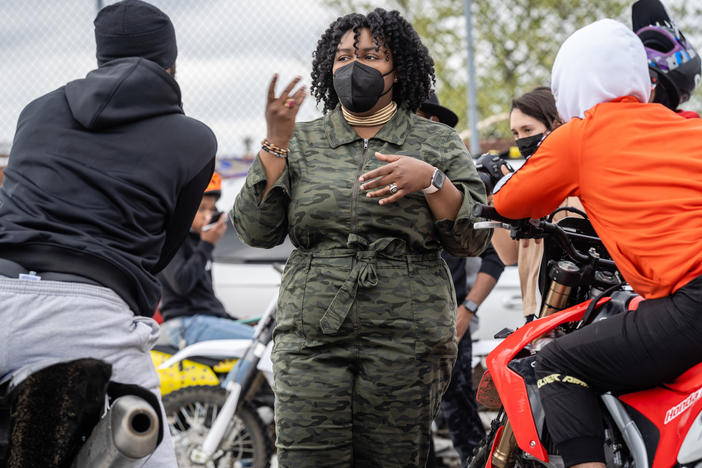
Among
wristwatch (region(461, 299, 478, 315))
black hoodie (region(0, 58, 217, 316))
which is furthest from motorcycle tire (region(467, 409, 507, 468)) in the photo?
wristwatch (region(461, 299, 478, 315))

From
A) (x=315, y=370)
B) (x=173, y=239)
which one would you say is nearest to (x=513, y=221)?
(x=315, y=370)

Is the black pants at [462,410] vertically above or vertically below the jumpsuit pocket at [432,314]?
below

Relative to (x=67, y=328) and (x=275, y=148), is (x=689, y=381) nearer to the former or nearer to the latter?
(x=275, y=148)

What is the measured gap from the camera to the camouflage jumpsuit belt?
9.62 ft

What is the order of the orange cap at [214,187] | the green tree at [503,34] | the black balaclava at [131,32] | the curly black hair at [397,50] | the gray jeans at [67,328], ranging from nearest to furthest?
1. the gray jeans at [67,328]
2. the black balaclava at [131,32]
3. the curly black hair at [397,50]
4. the orange cap at [214,187]
5. the green tree at [503,34]

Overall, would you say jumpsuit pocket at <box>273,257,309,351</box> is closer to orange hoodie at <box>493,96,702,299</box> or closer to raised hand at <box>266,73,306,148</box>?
raised hand at <box>266,73,306,148</box>

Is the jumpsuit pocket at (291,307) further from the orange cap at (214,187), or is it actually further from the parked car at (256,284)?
the parked car at (256,284)

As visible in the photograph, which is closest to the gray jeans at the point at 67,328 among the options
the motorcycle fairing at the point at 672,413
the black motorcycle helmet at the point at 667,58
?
the motorcycle fairing at the point at 672,413

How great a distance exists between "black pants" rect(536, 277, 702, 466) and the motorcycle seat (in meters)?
0.02

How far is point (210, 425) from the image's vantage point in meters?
4.86

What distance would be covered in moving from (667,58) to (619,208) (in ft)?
6.73

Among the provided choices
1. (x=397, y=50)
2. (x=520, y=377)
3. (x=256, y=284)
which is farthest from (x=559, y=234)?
(x=256, y=284)

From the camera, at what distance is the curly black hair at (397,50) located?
3.21 m

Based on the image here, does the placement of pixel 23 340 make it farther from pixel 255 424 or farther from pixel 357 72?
pixel 255 424
